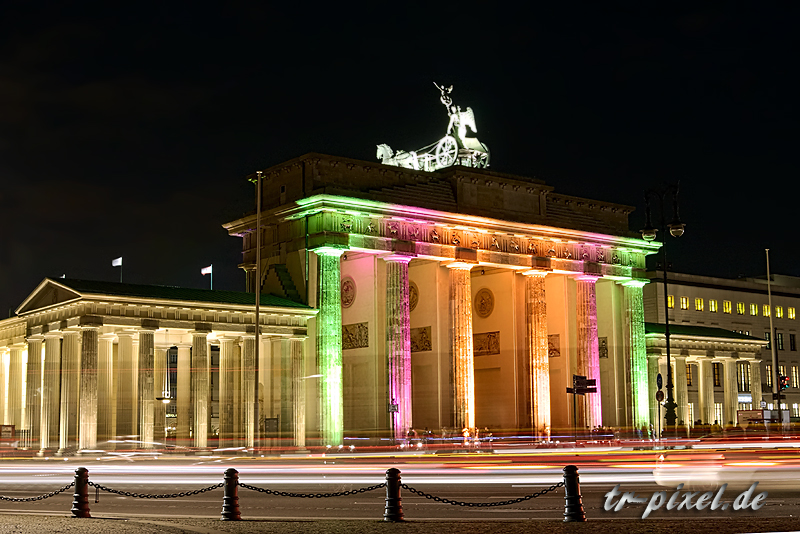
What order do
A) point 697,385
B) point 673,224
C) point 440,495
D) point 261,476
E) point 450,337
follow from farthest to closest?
point 697,385 → point 450,337 → point 673,224 → point 261,476 → point 440,495

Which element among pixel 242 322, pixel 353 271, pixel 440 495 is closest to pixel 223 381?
pixel 242 322

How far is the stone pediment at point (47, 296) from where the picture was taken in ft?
173

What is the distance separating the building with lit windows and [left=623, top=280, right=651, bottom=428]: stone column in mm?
5304

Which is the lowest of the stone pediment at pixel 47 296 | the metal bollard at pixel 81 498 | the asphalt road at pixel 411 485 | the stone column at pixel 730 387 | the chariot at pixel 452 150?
the asphalt road at pixel 411 485

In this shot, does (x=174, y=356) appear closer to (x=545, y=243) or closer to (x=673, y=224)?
(x=545, y=243)

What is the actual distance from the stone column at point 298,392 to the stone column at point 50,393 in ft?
41.7

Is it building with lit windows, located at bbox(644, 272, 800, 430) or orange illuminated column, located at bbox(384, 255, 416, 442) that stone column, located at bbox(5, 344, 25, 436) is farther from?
building with lit windows, located at bbox(644, 272, 800, 430)

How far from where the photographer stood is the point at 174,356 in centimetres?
10600

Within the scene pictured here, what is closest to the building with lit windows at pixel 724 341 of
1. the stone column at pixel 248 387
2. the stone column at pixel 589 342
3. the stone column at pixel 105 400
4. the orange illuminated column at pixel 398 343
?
the stone column at pixel 589 342

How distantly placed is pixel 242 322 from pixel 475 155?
20936 millimetres

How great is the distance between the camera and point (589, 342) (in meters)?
72.2

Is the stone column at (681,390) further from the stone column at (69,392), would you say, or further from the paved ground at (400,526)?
the paved ground at (400,526)

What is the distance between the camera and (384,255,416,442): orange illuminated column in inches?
2383

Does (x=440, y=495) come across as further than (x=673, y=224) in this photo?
No
